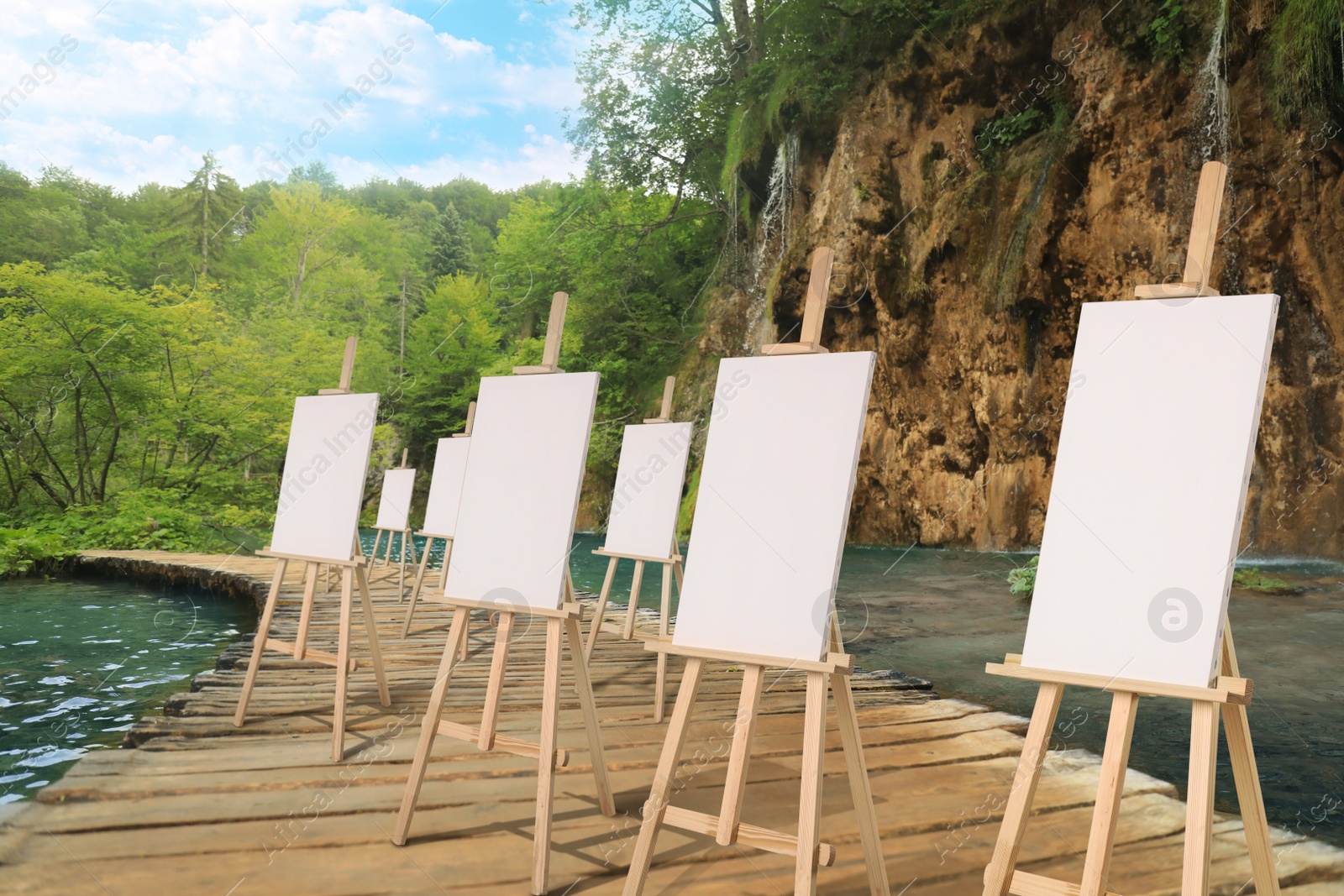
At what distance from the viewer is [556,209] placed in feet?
72.8

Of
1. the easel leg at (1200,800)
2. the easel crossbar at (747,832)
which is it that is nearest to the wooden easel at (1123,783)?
the easel leg at (1200,800)

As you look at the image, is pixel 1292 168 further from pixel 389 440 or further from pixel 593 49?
pixel 389 440

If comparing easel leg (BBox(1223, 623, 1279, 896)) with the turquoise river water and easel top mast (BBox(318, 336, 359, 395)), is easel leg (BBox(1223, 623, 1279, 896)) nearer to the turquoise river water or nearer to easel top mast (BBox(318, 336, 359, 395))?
the turquoise river water

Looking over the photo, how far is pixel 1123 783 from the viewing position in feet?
5.57

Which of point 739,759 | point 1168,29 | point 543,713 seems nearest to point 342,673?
point 543,713

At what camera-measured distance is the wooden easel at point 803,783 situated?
1.79 m

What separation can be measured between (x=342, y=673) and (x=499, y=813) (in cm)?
99

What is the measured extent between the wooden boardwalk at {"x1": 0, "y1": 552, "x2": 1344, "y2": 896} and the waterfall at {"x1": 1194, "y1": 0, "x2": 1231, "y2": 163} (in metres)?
8.34

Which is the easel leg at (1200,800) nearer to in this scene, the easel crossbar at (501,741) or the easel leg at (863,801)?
the easel leg at (863,801)

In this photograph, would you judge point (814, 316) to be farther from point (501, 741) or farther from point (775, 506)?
point (501, 741)

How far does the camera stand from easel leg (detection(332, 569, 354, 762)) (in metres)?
2.94

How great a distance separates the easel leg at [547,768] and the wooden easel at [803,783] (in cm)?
26

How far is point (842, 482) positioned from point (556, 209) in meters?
21.4

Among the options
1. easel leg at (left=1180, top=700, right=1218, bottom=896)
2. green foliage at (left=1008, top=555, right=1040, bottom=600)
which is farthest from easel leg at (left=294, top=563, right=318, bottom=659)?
green foliage at (left=1008, top=555, right=1040, bottom=600)
